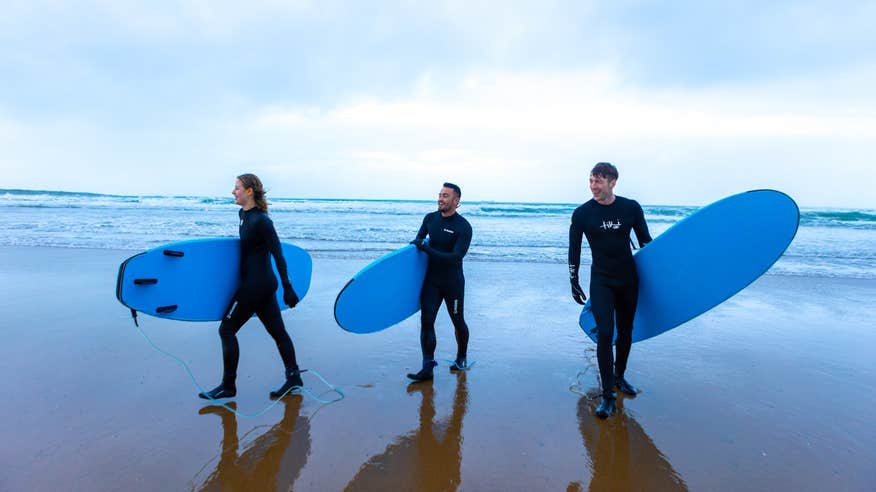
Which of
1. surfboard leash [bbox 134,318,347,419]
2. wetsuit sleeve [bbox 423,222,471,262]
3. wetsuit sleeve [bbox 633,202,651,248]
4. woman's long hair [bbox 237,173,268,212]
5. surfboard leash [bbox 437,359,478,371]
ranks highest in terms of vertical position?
woman's long hair [bbox 237,173,268,212]

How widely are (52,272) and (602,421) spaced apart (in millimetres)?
8933

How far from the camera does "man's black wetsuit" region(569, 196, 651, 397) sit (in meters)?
3.51

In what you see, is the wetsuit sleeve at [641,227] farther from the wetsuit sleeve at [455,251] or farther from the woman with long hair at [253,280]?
the woman with long hair at [253,280]

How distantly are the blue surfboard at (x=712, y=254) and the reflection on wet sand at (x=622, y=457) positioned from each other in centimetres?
97

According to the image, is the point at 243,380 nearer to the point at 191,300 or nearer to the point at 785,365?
the point at 191,300

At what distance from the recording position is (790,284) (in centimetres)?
845

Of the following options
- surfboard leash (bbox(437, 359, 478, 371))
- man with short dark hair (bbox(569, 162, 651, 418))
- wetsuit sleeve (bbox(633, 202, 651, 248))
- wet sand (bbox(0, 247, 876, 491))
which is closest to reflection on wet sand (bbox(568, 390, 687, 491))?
wet sand (bbox(0, 247, 876, 491))

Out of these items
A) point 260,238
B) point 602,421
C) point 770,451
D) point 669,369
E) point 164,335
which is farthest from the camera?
point 164,335

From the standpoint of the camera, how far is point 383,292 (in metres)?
4.17

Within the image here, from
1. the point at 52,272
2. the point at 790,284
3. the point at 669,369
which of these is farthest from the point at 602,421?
the point at 52,272

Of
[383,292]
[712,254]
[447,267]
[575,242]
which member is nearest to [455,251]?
[447,267]

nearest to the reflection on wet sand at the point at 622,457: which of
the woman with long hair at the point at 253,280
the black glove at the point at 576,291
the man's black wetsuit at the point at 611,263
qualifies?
the man's black wetsuit at the point at 611,263

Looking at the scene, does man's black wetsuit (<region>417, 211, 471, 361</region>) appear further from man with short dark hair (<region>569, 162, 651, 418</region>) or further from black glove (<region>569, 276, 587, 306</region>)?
man with short dark hair (<region>569, 162, 651, 418</region>)

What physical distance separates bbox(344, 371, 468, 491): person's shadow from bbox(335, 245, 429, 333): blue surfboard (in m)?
1.06
